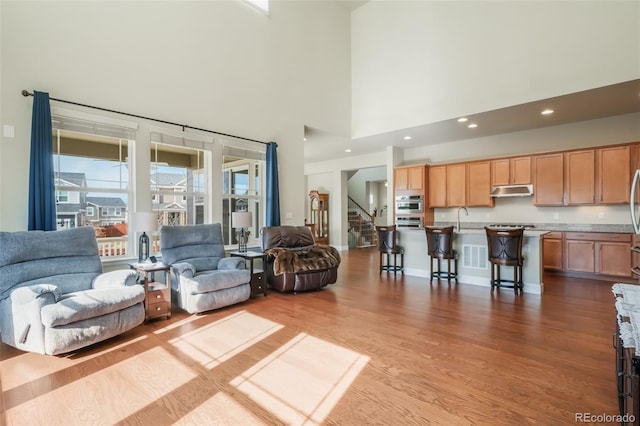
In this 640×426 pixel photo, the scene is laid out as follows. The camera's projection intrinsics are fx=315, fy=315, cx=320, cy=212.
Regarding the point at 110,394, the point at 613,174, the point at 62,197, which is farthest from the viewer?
the point at 613,174

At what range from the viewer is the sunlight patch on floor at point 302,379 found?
77.7 inches

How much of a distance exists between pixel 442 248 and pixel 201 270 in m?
3.87

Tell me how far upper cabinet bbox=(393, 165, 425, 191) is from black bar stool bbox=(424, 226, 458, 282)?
2475mm

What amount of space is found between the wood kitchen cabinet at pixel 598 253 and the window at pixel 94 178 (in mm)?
7552

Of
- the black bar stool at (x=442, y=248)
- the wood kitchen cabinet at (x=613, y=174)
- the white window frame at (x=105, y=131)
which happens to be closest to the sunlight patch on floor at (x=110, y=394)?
the white window frame at (x=105, y=131)

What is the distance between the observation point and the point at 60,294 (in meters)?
2.85

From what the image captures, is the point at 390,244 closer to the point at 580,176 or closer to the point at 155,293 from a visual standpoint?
the point at 580,176

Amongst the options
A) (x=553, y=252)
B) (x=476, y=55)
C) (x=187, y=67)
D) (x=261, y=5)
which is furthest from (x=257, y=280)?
(x=553, y=252)

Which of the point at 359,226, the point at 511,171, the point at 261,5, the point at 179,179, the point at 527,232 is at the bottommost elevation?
the point at 359,226

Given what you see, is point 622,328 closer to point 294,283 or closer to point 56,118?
point 294,283

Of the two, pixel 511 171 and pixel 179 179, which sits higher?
pixel 511 171

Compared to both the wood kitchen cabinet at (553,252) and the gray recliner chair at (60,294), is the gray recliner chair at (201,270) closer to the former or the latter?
the gray recliner chair at (60,294)

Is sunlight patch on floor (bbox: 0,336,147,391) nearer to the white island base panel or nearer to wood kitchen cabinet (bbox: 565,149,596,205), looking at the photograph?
the white island base panel

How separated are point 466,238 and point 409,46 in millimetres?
4076
